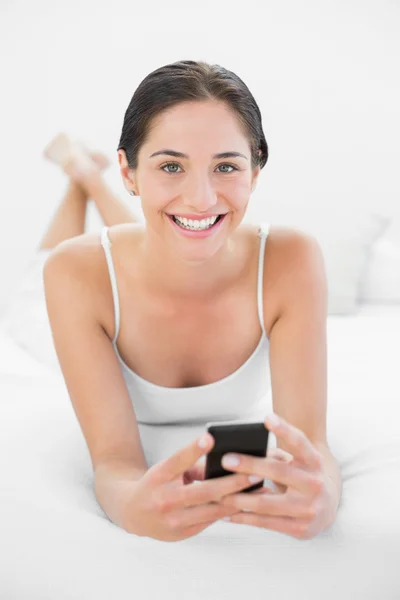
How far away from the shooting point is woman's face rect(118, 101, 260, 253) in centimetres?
129


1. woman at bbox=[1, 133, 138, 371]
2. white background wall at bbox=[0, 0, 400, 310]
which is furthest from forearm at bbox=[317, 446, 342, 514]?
white background wall at bbox=[0, 0, 400, 310]

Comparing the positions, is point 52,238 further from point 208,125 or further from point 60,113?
point 208,125

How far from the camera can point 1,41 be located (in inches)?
137

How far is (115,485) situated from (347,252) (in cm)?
186

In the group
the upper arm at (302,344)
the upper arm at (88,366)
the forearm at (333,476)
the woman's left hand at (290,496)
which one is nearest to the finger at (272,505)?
the woman's left hand at (290,496)

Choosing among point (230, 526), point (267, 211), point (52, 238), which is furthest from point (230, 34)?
point (230, 526)

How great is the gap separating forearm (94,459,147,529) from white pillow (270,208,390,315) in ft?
5.19

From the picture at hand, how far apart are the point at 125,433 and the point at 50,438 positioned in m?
0.22

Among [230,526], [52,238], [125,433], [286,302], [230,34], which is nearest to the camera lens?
[230,526]

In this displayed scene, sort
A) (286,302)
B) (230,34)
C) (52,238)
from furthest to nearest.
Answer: (230,34), (52,238), (286,302)

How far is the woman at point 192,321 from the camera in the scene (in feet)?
3.65

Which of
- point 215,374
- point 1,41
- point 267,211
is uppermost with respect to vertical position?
point 1,41

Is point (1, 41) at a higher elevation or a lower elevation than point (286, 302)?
higher

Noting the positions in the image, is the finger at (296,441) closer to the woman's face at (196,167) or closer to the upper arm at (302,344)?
the upper arm at (302,344)
